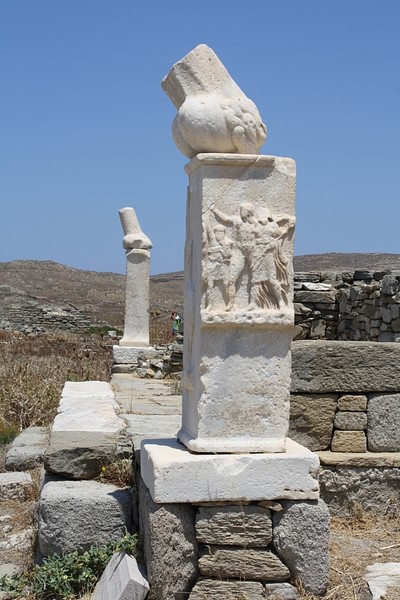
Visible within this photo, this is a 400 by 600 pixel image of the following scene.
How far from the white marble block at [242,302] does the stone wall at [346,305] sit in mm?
5497

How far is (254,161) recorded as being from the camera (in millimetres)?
4199

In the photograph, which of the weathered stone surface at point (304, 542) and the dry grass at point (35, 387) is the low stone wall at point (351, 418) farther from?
the dry grass at point (35, 387)

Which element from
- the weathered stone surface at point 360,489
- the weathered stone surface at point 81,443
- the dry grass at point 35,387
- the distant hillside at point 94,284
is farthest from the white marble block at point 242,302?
the distant hillside at point 94,284

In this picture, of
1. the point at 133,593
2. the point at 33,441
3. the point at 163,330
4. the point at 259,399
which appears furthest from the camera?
the point at 163,330

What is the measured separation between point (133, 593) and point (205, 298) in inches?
59.0

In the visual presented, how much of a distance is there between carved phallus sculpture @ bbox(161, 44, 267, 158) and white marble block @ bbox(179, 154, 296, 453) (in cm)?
12

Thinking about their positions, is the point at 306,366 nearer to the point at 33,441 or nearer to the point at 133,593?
the point at 133,593

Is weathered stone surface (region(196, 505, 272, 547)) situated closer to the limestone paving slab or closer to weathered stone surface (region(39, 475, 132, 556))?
weathered stone surface (region(39, 475, 132, 556))

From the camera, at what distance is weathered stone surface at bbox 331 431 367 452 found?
5.66 m

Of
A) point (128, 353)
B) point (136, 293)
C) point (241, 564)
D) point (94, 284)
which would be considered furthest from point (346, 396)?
point (94, 284)

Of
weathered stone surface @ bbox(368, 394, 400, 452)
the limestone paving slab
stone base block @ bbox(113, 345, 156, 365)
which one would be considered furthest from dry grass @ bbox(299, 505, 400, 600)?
stone base block @ bbox(113, 345, 156, 365)

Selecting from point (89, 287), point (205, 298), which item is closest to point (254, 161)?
point (205, 298)

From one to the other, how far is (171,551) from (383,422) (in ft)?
7.29

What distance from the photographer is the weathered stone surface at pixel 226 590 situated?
13.1 feet
